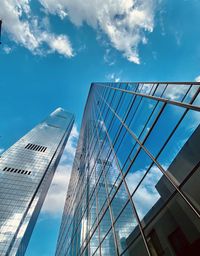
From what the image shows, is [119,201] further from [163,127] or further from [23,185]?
[23,185]

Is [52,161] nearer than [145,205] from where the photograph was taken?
No

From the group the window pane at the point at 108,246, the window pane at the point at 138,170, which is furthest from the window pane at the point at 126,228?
the window pane at the point at 138,170

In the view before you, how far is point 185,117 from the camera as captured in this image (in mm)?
6379

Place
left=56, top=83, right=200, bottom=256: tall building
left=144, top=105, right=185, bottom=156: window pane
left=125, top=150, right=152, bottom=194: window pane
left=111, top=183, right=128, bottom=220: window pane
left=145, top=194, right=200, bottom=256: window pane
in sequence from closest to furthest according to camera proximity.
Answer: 1. left=145, top=194, right=200, bottom=256: window pane
2. left=56, top=83, right=200, bottom=256: tall building
3. left=144, top=105, right=185, bottom=156: window pane
4. left=125, top=150, right=152, bottom=194: window pane
5. left=111, top=183, right=128, bottom=220: window pane

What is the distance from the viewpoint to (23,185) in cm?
8212

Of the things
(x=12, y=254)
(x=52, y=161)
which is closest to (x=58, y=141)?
(x=52, y=161)

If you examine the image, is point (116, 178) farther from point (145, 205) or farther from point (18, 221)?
point (18, 221)

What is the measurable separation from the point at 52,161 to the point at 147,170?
110 metres

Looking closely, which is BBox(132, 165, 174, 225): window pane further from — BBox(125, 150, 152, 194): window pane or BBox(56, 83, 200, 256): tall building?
BBox(125, 150, 152, 194): window pane

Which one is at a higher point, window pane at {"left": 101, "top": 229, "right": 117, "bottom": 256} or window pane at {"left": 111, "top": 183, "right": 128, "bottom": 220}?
window pane at {"left": 111, "top": 183, "right": 128, "bottom": 220}

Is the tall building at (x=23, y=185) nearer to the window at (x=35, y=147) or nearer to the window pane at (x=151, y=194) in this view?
the window at (x=35, y=147)

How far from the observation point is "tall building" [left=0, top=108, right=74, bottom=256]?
65.6 meters

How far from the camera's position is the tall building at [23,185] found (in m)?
65.6

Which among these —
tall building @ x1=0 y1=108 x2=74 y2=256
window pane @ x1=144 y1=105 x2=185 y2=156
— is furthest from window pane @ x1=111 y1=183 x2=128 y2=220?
tall building @ x1=0 y1=108 x2=74 y2=256
